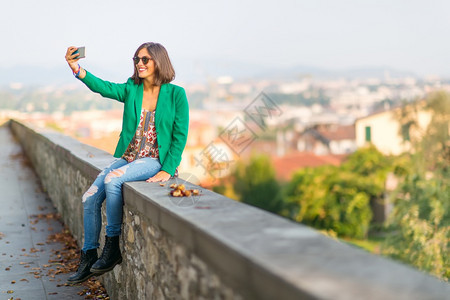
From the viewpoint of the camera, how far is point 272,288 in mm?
1876

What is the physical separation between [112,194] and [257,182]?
59877 millimetres

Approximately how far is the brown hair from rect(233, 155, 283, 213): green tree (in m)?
58.3

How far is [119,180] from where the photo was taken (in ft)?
13.5

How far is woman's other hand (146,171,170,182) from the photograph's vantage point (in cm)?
412

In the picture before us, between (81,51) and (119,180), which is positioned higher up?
(81,51)

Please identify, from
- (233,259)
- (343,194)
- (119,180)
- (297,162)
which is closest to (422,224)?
(119,180)

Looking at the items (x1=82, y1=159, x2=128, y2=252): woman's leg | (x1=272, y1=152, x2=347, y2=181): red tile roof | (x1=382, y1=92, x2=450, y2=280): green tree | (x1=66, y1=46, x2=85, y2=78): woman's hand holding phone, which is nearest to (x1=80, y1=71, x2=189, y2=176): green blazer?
(x1=66, y1=46, x2=85, y2=78): woman's hand holding phone

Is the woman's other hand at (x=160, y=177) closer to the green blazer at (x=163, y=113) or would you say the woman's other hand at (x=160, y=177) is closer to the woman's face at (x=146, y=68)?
the green blazer at (x=163, y=113)

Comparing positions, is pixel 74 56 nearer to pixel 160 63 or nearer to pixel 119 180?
pixel 160 63

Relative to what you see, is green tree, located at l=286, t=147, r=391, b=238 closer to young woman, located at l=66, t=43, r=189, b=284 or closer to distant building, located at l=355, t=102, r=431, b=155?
distant building, located at l=355, t=102, r=431, b=155

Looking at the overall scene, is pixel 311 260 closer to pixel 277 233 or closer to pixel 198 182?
pixel 277 233

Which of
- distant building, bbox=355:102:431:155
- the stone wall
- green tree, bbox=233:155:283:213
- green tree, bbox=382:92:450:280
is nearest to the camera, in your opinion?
the stone wall

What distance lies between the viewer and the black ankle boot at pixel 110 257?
4137 mm

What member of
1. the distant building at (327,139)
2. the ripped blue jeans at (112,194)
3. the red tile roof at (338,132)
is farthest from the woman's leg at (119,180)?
the red tile roof at (338,132)
